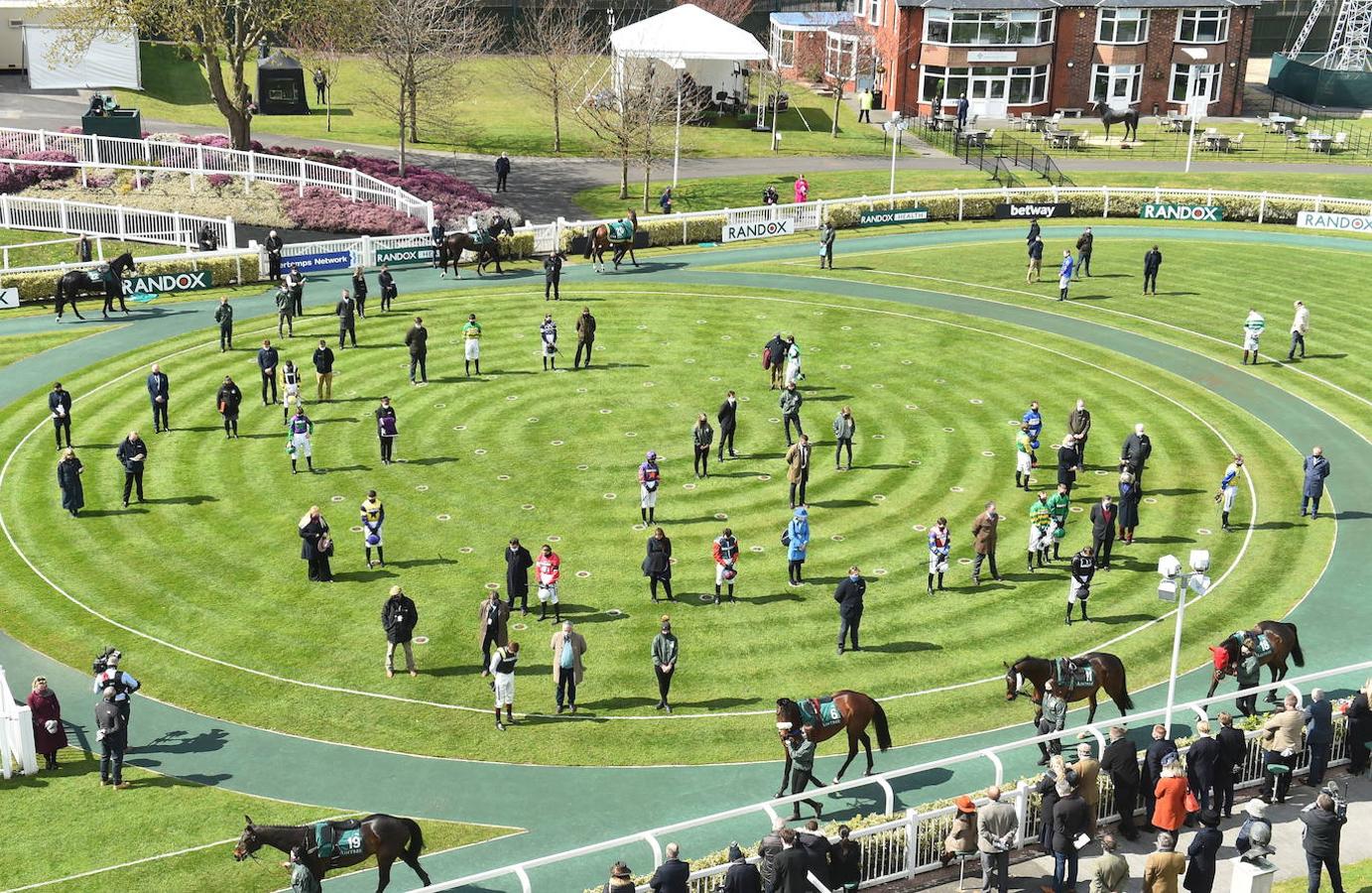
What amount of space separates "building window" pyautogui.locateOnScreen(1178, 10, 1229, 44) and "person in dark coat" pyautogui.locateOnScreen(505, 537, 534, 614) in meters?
68.1

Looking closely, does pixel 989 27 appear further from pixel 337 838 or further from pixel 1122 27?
pixel 337 838

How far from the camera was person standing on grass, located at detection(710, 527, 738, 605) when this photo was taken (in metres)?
25.7

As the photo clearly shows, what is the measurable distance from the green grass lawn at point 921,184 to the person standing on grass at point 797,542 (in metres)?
36.6

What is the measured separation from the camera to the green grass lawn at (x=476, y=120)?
72.7 metres

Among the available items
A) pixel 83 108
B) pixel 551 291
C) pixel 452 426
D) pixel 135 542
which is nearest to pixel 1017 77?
pixel 551 291

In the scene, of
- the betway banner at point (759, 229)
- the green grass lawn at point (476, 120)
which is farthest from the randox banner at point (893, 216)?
the green grass lawn at point (476, 120)

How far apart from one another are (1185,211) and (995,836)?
4738cm

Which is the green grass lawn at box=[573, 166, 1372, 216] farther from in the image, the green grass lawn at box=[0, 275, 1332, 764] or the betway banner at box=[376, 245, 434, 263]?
the green grass lawn at box=[0, 275, 1332, 764]

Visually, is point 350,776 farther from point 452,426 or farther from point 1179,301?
point 1179,301

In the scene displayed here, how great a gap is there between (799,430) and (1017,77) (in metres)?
52.2

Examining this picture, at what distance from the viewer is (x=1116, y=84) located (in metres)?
80.7

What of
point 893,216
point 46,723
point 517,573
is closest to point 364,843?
point 46,723

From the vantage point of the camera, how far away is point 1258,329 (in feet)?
130

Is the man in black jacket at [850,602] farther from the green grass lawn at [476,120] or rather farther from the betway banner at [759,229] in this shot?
the green grass lawn at [476,120]
